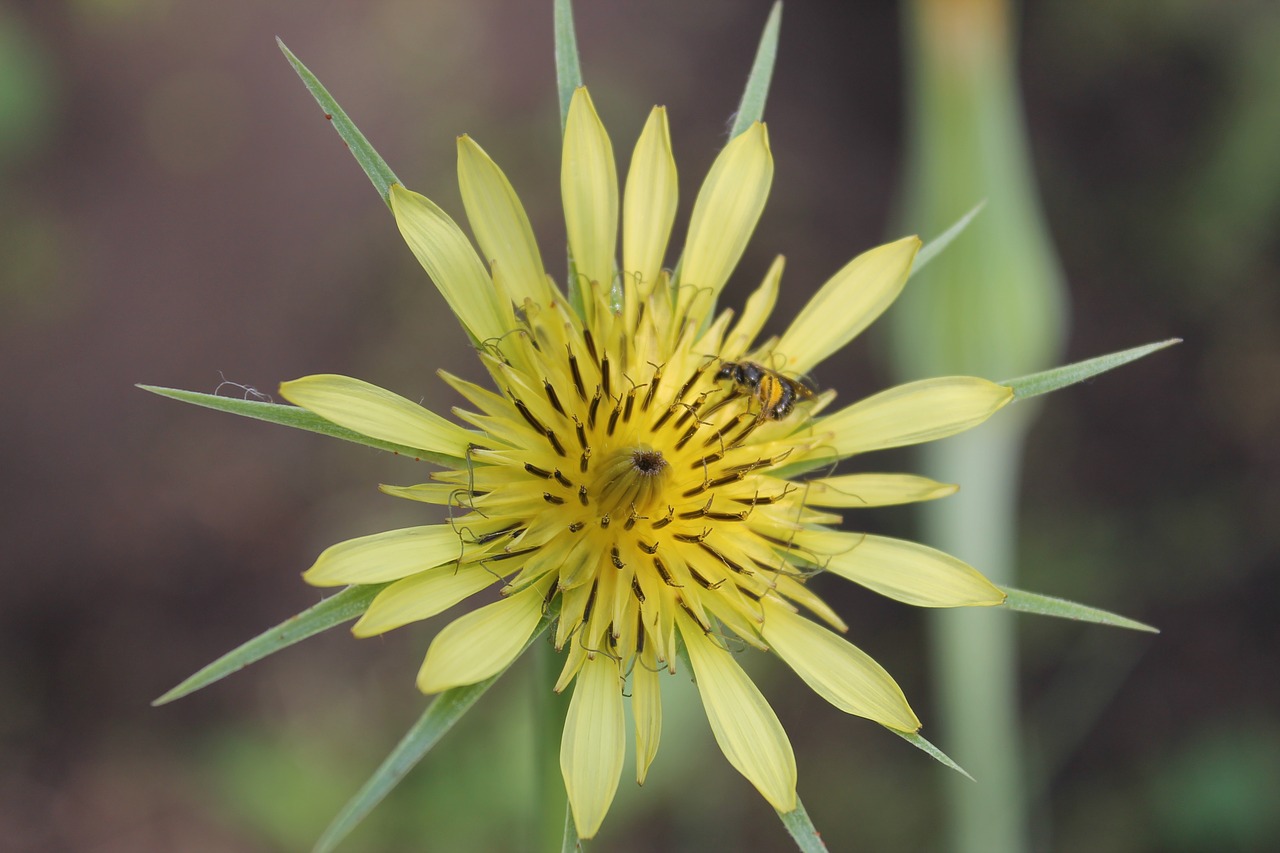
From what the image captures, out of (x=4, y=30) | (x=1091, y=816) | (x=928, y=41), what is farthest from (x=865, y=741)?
(x=4, y=30)

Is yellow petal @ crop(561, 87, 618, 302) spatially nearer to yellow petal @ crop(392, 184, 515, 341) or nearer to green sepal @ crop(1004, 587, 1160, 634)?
yellow petal @ crop(392, 184, 515, 341)

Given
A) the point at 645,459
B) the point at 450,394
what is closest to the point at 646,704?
the point at 645,459

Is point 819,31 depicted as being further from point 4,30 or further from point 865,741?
point 4,30

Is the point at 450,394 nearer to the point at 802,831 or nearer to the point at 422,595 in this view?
the point at 422,595

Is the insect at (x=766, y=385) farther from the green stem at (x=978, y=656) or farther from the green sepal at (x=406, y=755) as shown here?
the green stem at (x=978, y=656)

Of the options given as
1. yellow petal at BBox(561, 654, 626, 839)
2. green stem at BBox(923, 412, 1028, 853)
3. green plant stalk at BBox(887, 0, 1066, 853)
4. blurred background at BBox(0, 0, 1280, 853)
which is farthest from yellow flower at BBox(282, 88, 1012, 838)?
blurred background at BBox(0, 0, 1280, 853)
